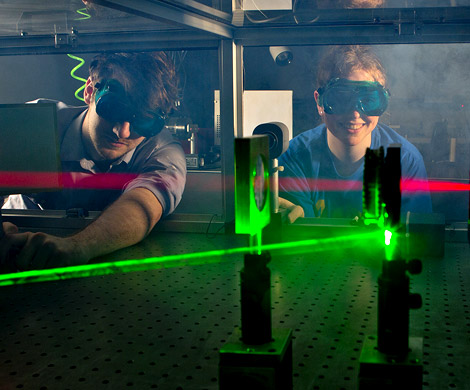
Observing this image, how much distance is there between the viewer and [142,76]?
247cm

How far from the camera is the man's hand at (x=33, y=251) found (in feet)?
5.90

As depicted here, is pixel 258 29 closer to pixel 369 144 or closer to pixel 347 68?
pixel 347 68

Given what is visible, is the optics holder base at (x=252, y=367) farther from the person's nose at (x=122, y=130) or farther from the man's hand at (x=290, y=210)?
the person's nose at (x=122, y=130)

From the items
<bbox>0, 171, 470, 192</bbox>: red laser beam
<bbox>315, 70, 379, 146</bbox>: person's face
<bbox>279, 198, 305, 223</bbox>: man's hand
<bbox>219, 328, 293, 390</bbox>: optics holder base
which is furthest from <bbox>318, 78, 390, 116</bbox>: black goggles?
<bbox>219, 328, 293, 390</bbox>: optics holder base

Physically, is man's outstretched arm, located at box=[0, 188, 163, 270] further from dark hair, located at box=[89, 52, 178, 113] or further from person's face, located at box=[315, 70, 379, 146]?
person's face, located at box=[315, 70, 379, 146]

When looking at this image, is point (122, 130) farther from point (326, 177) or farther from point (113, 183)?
point (326, 177)

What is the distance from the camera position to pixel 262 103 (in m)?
2.36

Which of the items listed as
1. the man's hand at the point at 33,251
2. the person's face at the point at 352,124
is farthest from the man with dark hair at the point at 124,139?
the person's face at the point at 352,124

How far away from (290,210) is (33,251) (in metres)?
1.02

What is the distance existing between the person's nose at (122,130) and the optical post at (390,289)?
6.19 ft

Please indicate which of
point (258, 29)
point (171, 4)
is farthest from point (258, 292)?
point (258, 29)

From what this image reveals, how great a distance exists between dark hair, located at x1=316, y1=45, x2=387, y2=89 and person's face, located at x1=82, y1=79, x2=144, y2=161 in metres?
0.86

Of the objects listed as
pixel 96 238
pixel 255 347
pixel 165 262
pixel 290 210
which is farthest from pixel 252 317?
pixel 290 210

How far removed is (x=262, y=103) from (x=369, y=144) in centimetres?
48
